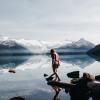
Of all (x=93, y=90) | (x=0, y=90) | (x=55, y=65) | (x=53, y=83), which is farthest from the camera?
(x=55, y=65)

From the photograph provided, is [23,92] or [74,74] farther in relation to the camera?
[74,74]

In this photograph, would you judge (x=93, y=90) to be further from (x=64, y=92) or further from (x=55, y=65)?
(x=55, y=65)

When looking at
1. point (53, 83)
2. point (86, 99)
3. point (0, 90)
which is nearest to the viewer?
point (86, 99)

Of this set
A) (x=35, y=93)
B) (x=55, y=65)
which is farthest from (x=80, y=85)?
(x=55, y=65)

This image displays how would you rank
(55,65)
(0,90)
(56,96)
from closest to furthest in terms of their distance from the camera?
(56,96)
(0,90)
(55,65)

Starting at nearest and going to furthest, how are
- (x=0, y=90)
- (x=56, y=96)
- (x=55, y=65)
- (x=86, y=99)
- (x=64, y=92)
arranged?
(x=86, y=99) < (x=56, y=96) < (x=64, y=92) < (x=0, y=90) < (x=55, y=65)

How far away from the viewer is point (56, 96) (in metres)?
22.7

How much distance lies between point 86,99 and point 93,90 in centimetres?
209

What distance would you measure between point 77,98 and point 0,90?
27.1 ft

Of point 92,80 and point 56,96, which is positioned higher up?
point 92,80

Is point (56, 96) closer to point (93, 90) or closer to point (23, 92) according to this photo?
point (23, 92)

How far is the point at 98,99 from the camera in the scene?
17125 mm

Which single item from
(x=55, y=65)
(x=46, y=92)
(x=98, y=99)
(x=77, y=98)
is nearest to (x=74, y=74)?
(x=55, y=65)

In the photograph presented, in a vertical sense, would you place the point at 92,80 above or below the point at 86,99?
above
